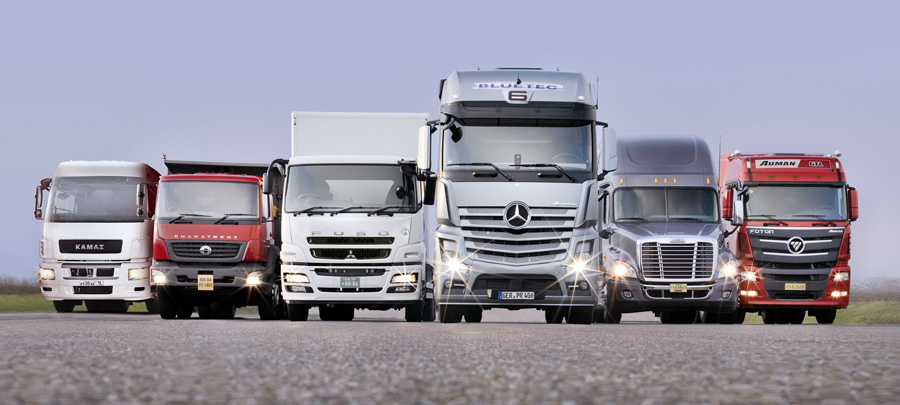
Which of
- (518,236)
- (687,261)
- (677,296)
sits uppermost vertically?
(518,236)

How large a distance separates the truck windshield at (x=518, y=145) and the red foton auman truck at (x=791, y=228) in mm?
6473

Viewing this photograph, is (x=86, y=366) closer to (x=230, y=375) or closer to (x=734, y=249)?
(x=230, y=375)

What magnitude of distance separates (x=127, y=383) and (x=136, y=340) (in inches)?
155

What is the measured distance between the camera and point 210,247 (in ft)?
62.1

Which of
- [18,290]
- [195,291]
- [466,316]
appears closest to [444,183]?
[466,316]

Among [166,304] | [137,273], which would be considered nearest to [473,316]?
[166,304]

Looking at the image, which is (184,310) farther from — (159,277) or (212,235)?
(212,235)

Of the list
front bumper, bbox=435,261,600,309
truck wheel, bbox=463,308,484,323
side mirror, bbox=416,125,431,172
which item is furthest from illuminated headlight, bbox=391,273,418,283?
side mirror, bbox=416,125,431,172

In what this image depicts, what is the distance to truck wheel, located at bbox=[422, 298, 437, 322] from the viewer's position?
59.8ft

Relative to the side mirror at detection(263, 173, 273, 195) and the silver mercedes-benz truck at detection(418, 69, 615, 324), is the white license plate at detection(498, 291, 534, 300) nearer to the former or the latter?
the silver mercedes-benz truck at detection(418, 69, 615, 324)

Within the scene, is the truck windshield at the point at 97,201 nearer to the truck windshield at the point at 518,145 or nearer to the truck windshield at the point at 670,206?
the truck windshield at the point at 518,145

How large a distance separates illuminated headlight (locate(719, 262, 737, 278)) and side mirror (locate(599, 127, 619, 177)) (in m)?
4.39

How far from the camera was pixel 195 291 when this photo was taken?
756 inches

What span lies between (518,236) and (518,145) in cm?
142
